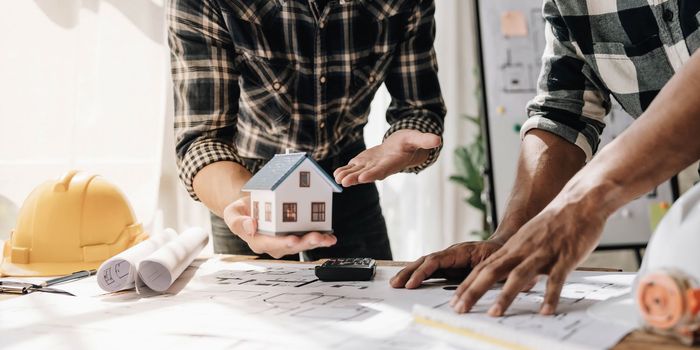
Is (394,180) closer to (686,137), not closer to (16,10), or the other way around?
(16,10)

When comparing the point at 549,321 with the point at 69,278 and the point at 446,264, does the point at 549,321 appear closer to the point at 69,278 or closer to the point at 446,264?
the point at 446,264

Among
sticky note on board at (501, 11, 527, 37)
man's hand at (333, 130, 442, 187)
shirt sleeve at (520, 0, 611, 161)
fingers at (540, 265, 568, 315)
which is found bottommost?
fingers at (540, 265, 568, 315)

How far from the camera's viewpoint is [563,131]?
4.35ft

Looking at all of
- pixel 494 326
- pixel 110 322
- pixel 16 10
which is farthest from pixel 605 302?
pixel 16 10

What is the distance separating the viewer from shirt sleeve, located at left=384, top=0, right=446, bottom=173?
5.07ft

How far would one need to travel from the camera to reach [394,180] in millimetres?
2969

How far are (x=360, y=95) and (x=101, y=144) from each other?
4.27ft

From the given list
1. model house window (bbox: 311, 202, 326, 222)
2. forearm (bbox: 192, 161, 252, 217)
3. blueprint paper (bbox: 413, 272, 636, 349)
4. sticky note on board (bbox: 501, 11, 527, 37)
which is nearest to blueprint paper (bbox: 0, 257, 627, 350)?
blueprint paper (bbox: 413, 272, 636, 349)

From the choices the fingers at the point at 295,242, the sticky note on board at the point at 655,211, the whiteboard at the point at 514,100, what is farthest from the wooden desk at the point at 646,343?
the sticky note on board at the point at 655,211

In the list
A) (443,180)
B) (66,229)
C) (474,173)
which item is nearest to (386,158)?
(66,229)

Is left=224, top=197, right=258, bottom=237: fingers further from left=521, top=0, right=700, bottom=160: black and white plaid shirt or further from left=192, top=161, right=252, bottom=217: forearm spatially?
left=521, top=0, right=700, bottom=160: black and white plaid shirt

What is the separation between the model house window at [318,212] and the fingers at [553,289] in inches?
19.9

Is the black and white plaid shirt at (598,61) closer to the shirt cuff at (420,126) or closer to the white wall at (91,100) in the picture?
the shirt cuff at (420,126)

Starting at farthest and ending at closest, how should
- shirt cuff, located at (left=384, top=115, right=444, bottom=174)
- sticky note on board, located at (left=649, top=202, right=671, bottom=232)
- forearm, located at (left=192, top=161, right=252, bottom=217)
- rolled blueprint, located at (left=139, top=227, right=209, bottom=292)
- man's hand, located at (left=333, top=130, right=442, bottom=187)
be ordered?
1. sticky note on board, located at (left=649, top=202, right=671, bottom=232)
2. shirt cuff, located at (left=384, top=115, right=444, bottom=174)
3. forearm, located at (left=192, top=161, right=252, bottom=217)
4. man's hand, located at (left=333, top=130, right=442, bottom=187)
5. rolled blueprint, located at (left=139, top=227, right=209, bottom=292)
